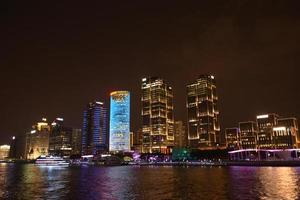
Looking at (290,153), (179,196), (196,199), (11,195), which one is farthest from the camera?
(290,153)

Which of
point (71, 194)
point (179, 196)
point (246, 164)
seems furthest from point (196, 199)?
point (246, 164)

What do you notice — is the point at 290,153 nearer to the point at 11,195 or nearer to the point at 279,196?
the point at 279,196

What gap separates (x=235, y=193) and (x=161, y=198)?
12.1 meters

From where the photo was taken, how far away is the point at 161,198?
153ft

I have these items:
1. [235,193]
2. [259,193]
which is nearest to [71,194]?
[235,193]

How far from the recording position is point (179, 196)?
48312 millimetres

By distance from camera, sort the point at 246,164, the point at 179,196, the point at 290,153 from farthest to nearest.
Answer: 1. the point at 290,153
2. the point at 246,164
3. the point at 179,196

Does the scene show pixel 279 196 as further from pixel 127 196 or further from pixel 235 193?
pixel 127 196

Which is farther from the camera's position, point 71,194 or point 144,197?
point 71,194

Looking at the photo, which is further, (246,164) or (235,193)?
(246,164)

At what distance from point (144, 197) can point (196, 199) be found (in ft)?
24.6

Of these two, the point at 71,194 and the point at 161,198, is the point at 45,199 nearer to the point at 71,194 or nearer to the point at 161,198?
the point at 71,194

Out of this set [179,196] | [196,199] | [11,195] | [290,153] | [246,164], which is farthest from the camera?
[290,153]

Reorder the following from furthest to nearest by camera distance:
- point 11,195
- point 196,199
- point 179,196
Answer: point 11,195
point 179,196
point 196,199
